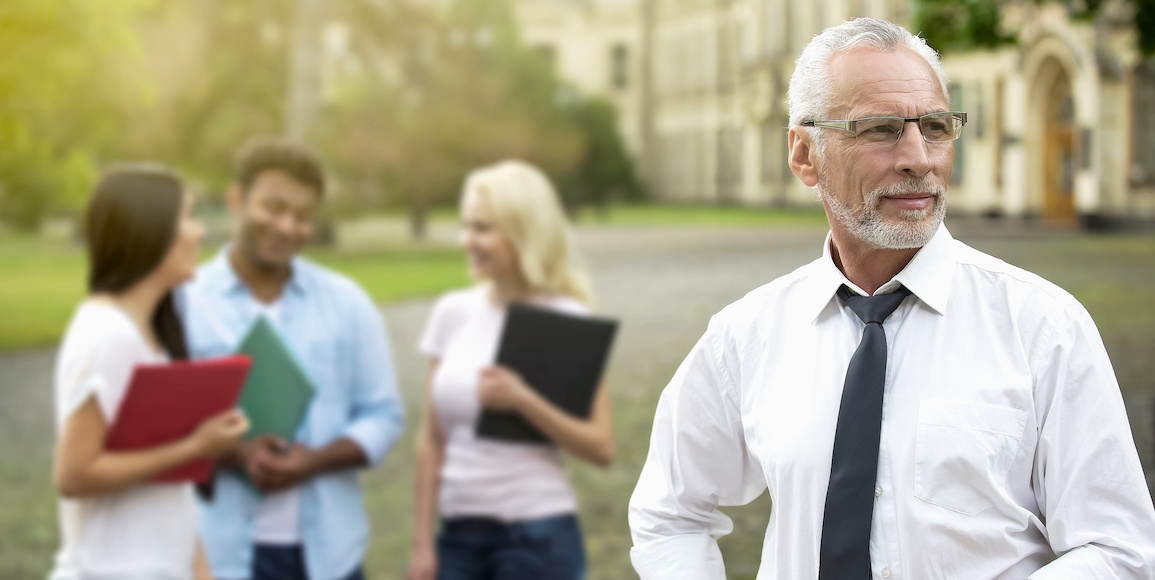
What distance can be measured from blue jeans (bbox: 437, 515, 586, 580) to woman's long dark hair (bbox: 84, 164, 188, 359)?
0.99 metres

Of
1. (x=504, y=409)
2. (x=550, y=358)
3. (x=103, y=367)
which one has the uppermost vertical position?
(x=103, y=367)

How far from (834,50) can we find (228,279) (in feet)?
6.15

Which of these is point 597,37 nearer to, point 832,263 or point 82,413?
point 82,413

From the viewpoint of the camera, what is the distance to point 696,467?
4.66ft

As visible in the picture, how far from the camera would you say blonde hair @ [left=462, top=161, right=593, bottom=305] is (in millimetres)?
2691

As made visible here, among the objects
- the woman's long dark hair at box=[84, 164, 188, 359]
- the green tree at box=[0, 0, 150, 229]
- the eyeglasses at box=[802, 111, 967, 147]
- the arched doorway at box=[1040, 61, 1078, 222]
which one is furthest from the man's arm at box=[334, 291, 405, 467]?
the green tree at box=[0, 0, 150, 229]

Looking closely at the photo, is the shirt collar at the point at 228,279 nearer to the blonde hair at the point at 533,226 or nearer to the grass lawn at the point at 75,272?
the blonde hair at the point at 533,226

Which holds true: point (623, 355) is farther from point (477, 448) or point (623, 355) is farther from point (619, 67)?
point (477, 448)

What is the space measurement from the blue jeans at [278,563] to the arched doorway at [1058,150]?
2.99 m

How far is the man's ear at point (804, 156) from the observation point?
1379 mm

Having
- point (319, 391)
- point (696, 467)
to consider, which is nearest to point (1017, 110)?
point (319, 391)

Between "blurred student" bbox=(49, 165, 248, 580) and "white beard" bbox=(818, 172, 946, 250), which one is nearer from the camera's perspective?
"white beard" bbox=(818, 172, 946, 250)

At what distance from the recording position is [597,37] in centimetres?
573

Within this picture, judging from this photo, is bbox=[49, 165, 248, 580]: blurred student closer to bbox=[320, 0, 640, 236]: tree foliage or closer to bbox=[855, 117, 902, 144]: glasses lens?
bbox=[855, 117, 902, 144]: glasses lens
